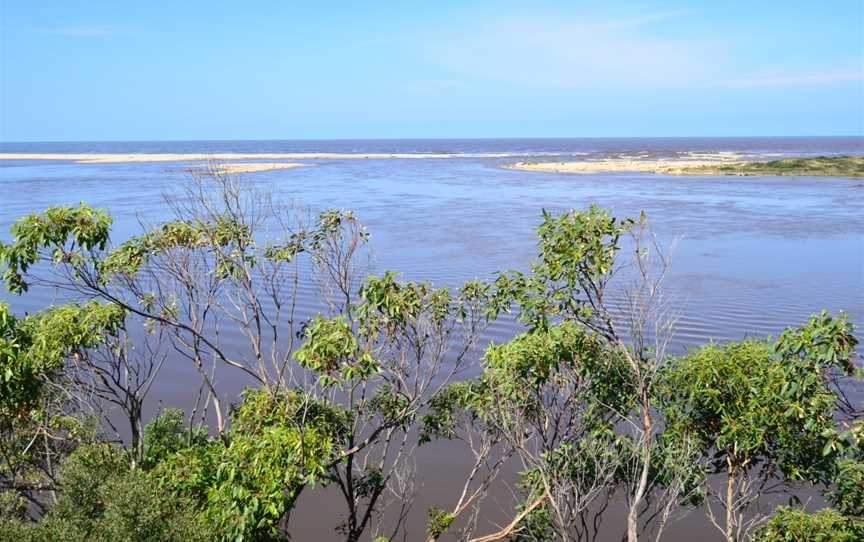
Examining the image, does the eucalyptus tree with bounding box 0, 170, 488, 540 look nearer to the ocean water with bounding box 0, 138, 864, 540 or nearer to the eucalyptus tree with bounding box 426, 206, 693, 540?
the eucalyptus tree with bounding box 426, 206, 693, 540

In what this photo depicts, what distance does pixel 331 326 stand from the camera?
8305 millimetres

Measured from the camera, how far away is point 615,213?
3991 cm

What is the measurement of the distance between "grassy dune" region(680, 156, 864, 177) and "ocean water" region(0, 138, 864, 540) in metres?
4.80

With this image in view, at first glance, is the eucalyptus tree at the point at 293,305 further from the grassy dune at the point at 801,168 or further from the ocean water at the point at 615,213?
the grassy dune at the point at 801,168

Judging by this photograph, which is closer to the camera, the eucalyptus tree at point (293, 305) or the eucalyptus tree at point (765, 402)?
the eucalyptus tree at point (765, 402)

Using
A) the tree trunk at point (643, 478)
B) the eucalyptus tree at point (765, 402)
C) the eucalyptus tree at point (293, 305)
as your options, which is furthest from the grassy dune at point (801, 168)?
the eucalyptus tree at point (293, 305)

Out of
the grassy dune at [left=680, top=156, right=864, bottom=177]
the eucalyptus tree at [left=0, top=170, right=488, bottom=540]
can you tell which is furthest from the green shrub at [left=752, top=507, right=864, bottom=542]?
the grassy dune at [left=680, top=156, right=864, bottom=177]

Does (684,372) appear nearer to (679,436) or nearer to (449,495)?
(679,436)

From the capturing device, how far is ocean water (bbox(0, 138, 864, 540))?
20922mm

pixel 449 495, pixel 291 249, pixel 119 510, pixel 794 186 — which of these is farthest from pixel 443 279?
pixel 794 186

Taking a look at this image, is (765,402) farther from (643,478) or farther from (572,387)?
(572,387)

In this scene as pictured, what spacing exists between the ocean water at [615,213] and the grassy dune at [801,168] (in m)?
4.80

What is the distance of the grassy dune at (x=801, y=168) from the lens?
66750mm

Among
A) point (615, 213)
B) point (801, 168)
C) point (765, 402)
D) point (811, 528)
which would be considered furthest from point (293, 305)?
point (801, 168)
